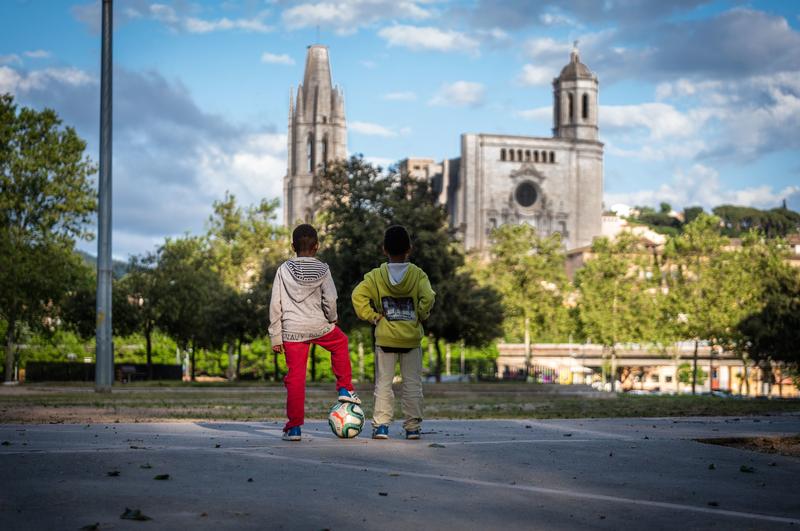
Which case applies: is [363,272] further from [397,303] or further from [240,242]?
[240,242]

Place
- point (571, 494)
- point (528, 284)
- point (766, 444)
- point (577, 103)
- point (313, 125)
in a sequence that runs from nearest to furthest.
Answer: point (571, 494) → point (766, 444) → point (528, 284) → point (577, 103) → point (313, 125)

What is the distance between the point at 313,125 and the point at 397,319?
147899 millimetres

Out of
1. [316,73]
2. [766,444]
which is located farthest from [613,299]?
[316,73]

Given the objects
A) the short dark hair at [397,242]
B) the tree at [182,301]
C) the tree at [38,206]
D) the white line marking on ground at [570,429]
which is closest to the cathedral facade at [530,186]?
the tree at [182,301]

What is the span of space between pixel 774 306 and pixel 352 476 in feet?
97.6

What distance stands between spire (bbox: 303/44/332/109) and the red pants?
14820cm

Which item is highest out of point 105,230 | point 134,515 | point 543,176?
point 543,176

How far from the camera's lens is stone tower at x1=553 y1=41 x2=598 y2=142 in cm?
14300

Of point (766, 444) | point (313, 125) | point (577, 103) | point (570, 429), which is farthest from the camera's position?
point (313, 125)

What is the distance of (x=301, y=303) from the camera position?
29.3 feet

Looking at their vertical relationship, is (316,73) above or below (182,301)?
above

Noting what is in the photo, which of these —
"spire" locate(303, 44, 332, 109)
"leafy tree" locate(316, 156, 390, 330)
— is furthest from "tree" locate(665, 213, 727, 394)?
"spire" locate(303, 44, 332, 109)

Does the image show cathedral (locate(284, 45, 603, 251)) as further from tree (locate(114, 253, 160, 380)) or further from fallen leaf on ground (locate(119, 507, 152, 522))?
fallen leaf on ground (locate(119, 507, 152, 522))

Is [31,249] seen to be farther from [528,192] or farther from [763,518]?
[528,192]
